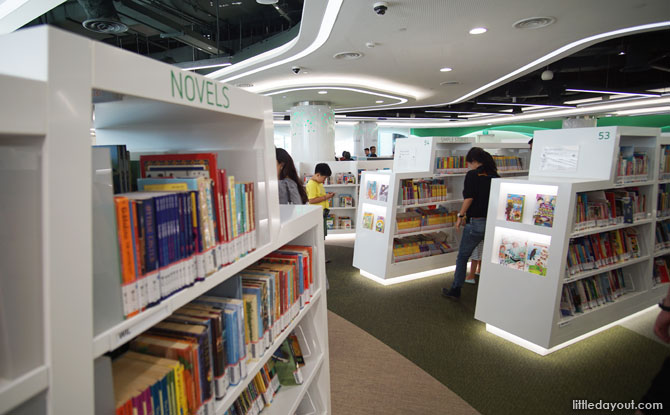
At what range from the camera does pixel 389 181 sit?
5039 mm

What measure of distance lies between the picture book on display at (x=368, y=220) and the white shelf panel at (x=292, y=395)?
11.4ft

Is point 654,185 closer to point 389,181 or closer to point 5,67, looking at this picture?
point 389,181

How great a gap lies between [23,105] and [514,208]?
3693 mm

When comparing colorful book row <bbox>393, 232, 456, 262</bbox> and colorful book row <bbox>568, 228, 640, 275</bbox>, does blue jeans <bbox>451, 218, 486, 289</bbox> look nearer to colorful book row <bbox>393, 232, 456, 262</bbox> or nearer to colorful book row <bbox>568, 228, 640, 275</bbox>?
colorful book row <bbox>393, 232, 456, 262</bbox>

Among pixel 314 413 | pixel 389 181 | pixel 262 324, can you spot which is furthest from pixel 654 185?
pixel 262 324

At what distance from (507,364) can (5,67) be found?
12.2 ft

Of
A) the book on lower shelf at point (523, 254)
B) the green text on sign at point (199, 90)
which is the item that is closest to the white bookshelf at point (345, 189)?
the book on lower shelf at point (523, 254)

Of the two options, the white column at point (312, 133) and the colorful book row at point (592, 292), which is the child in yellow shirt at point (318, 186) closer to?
the colorful book row at point (592, 292)

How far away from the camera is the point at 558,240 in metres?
3.12

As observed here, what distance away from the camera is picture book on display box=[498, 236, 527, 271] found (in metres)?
3.40

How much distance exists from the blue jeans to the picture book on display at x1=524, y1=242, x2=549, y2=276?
100cm

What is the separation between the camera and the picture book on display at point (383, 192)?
16.7 feet

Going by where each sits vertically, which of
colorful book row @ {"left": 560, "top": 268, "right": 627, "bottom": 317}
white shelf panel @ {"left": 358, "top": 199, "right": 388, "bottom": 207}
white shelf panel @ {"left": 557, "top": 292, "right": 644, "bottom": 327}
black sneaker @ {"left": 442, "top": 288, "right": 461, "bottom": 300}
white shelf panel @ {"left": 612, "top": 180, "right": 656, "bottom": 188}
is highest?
white shelf panel @ {"left": 612, "top": 180, "right": 656, "bottom": 188}

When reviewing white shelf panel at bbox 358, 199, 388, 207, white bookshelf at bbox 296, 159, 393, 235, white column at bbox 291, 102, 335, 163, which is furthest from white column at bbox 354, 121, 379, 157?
white shelf panel at bbox 358, 199, 388, 207
